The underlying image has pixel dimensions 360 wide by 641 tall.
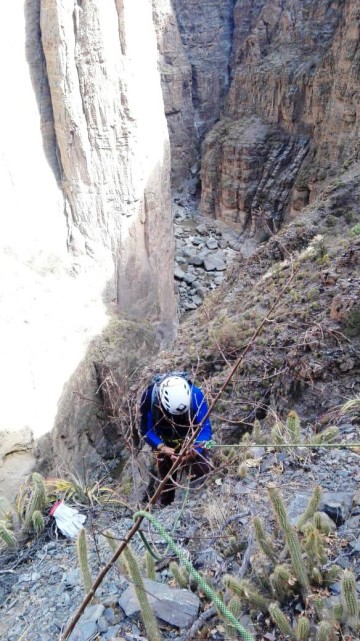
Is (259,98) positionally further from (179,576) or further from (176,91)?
(179,576)

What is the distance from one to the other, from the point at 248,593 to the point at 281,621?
236mm

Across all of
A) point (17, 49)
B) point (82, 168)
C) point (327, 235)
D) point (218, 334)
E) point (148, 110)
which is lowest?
point (218, 334)

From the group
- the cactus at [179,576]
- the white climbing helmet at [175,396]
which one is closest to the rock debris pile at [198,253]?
the white climbing helmet at [175,396]

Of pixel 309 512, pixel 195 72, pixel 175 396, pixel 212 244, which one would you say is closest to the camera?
pixel 309 512

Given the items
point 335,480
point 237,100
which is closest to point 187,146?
point 237,100

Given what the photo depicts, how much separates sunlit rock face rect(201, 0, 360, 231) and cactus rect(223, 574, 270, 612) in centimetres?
1685

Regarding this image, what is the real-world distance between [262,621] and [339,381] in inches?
118

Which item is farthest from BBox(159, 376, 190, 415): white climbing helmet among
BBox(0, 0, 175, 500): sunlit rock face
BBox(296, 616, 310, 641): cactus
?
BBox(0, 0, 175, 500): sunlit rock face

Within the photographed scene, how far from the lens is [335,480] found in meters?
3.09

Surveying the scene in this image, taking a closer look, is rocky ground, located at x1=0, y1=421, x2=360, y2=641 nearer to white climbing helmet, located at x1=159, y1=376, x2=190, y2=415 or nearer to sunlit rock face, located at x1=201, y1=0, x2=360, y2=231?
white climbing helmet, located at x1=159, y1=376, x2=190, y2=415

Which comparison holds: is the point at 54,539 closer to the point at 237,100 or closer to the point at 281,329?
the point at 281,329

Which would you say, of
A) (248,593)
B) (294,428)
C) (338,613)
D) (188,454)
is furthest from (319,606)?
(294,428)

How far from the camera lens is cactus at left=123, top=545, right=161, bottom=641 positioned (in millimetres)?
2140

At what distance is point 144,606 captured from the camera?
87.4 inches
